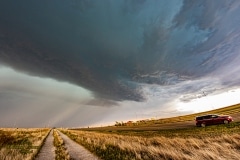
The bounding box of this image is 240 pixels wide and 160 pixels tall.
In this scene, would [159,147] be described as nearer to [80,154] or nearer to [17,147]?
[80,154]

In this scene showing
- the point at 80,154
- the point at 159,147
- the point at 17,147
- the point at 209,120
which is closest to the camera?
the point at 159,147

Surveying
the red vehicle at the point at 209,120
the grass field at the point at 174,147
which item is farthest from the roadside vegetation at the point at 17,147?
the red vehicle at the point at 209,120

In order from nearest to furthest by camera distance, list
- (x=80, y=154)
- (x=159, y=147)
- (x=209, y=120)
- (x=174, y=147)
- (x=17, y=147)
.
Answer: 1. (x=174, y=147)
2. (x=159, y=147)
3. (x=80, y=154)
4. (x=17, y=147)
5. (x=209, y=120)

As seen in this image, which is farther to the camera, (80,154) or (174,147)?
(80,154)

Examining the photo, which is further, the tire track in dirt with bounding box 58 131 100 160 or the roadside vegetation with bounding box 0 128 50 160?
the roadside vegetation with bounding box 0 128 50 160

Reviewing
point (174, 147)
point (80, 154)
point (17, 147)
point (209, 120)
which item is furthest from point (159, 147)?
point (209, 120)

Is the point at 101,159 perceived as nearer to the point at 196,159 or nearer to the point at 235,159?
the point at 196,159

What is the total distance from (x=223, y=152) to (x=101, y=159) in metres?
6.87

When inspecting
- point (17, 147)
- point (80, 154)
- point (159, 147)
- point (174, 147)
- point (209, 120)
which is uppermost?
point (209, 120)

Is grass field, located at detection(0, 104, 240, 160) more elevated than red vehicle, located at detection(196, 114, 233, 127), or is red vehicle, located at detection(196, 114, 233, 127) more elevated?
red vehicle, located at detection(196, 114, 233, 127)

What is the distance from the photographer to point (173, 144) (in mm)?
15789

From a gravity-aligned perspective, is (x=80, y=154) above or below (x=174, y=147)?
above

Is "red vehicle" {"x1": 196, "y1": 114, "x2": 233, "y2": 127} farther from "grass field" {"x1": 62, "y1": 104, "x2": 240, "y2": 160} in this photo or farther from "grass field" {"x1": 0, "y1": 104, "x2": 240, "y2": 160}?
"grass field" {"x1": 62, "y1": 104, "x2": 240, "y2": 160}

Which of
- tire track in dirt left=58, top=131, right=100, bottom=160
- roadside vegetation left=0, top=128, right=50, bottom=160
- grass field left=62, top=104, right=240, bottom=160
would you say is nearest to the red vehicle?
grass field left=62, top=104, right=240, bottom=160
